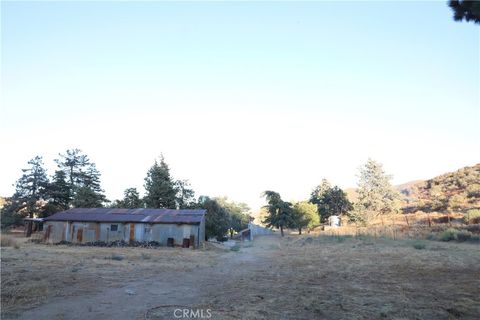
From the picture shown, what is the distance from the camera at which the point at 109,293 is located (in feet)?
31.0

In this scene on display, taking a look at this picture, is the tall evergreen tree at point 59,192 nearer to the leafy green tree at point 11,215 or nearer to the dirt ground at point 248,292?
the leafy green tree at point 11,215

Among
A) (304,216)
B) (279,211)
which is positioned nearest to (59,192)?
(279,211)

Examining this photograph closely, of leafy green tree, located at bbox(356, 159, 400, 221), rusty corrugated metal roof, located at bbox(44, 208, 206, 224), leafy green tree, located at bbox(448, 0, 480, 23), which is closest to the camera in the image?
leafy green tree, located at bbox(448, 0, 480, 23)

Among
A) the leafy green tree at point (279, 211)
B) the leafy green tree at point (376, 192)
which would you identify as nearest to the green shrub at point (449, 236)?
the leafy green tree at point (279, 211)

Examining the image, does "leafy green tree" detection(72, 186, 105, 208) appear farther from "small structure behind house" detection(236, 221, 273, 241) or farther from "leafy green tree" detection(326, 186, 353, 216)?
"leafy green tree" detection(326, 186, 353, 216)

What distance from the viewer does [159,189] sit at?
4838 centimetres

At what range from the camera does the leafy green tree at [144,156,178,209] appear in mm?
48281

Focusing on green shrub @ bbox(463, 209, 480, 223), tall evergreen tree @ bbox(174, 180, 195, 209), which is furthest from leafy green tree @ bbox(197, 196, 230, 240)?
green shrub @ bbox(463, 209, 480, 223)

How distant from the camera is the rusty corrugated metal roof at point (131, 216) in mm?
33656

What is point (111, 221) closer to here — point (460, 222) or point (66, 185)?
point (66, 185)

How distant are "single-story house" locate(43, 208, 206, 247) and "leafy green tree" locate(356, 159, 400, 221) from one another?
3826cm

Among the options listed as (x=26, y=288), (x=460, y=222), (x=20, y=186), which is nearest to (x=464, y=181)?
(x=460, y=222)

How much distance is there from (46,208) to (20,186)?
5.47 m

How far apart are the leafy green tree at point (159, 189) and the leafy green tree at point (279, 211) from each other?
16.1 m
